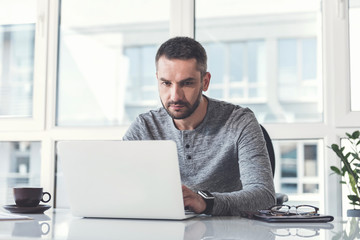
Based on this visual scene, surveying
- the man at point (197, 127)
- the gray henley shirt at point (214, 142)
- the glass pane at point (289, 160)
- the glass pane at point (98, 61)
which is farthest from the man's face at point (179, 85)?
the glass pane at point (289, 160)

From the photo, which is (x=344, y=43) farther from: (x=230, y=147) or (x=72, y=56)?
(x=72, y=56)

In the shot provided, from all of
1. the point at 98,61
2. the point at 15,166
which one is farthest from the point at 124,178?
the point at 15,166

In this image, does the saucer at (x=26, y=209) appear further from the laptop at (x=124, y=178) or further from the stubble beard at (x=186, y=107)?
the stubble beard at (x=186, y=107)

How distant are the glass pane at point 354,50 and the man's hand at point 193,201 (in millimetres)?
1493

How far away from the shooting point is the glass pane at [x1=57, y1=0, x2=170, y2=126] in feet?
9.87

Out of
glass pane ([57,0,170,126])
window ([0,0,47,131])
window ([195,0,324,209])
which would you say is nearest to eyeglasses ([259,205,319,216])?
window ([195,0,324,209])

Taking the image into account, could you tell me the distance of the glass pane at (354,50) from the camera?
2.62 m

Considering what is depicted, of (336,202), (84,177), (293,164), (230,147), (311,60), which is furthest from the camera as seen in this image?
(293,164)

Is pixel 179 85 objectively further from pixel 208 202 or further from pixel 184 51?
pixel 208 202

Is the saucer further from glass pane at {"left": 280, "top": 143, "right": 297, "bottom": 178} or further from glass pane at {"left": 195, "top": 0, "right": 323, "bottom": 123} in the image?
glass pane at {"left": 280, "top": 143, "right": 297, "bottom": 178}

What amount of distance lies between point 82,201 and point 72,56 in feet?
6.20

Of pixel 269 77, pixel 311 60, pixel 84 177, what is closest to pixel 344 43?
pixel 311 60

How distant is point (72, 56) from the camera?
3068mm

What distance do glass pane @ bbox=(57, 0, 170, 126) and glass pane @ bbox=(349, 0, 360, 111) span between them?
3.65 feet
